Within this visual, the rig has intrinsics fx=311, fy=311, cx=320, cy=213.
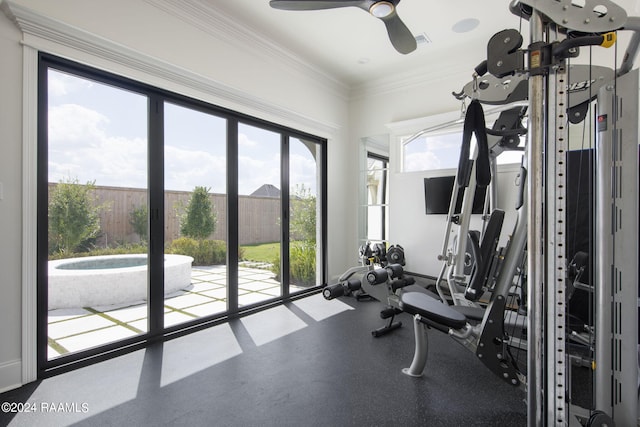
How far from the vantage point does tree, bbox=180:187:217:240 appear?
2.96 meters

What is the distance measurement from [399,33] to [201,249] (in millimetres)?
2566

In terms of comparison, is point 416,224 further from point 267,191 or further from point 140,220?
point 140,220

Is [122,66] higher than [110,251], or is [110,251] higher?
[122,66]

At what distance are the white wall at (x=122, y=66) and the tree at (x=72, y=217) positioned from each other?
0.21 meters

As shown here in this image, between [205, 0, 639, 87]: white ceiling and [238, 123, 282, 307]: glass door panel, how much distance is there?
41.8 inches

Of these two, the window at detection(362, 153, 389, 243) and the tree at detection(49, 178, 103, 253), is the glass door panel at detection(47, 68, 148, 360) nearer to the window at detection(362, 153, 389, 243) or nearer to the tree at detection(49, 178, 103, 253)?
the tree at detection(49, 178, 103, 253)

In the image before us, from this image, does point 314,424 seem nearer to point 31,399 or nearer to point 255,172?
point 31,399

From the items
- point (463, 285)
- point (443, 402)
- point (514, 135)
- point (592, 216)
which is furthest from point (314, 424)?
point (514, 135)

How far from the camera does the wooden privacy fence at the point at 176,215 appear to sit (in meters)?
2.46

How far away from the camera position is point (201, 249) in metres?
3.09

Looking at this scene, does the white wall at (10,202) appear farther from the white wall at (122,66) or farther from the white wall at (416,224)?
the white wall at (416,224)

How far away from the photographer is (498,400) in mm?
1835

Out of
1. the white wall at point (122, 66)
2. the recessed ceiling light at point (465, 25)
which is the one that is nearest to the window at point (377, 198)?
the white wall at point (122, 66)

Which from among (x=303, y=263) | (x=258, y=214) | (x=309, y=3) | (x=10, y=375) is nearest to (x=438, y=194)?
(x=303, y=263)
